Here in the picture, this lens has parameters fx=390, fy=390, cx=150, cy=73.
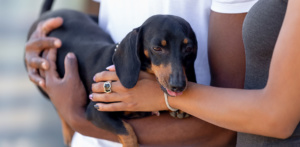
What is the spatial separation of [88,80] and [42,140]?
238cm

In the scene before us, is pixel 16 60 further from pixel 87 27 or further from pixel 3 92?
pixel 87 27

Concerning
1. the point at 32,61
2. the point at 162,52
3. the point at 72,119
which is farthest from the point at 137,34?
the point at 32,61

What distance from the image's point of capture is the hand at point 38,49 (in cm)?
195

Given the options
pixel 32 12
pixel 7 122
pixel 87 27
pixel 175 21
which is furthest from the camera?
pixel 32 12

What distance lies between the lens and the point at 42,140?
13.2ft

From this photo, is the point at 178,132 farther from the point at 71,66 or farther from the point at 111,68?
the point at 71,66

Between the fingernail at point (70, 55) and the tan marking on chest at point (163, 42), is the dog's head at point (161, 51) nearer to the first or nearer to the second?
the tan marking on chest at point (163, 42)

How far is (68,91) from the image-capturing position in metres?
1.77

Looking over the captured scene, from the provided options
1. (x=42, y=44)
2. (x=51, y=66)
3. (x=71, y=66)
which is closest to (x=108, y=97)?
(x=71, y=66)

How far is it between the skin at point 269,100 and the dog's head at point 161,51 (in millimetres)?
123

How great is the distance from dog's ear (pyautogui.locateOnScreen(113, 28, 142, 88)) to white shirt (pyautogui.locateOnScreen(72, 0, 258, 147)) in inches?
5.0

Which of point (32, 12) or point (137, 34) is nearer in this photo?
point (137, 34)

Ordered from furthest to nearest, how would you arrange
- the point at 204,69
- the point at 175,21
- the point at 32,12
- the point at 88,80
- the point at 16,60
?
the point at 32,12 → the point at 16,60 → the point at 88,80 → the point at 204,69 → the point at 175,21

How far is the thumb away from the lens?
1.82m
